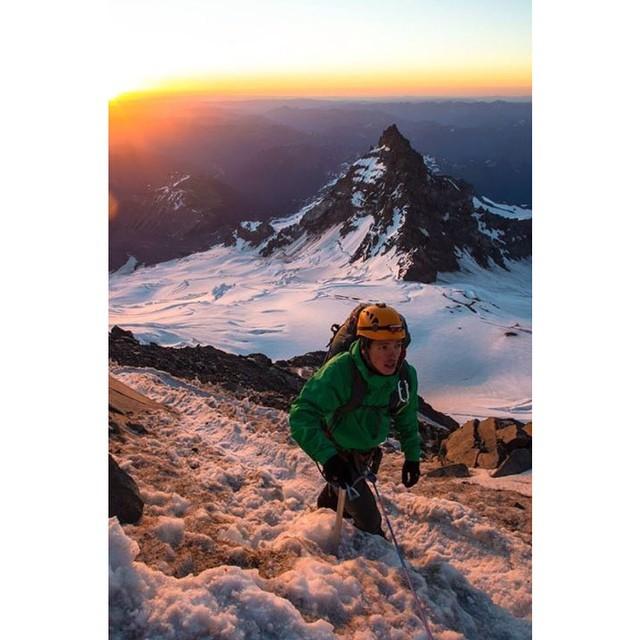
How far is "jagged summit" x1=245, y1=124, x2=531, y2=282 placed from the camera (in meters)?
59.7

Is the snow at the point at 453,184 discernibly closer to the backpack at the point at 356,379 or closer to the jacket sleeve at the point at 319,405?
the backpack at the point at 356,379

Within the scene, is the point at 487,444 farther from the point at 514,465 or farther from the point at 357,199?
Result: the point at 357,199

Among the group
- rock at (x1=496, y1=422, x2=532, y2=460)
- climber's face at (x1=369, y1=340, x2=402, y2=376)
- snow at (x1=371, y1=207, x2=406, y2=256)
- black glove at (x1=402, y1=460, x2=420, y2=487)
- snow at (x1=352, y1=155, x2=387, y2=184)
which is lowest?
rock at (x1=496, y1=422, x2=532, y2=460)

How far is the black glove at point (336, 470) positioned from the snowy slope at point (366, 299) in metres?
14.0

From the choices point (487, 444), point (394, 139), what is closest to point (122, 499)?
point (487, 444)

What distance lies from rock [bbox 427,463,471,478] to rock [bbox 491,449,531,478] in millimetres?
288

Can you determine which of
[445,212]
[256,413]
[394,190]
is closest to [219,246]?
[394,190]

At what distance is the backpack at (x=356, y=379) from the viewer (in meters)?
3.32

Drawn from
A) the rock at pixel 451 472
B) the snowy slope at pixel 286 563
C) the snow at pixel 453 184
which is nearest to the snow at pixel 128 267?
the snow at pixel 453 184

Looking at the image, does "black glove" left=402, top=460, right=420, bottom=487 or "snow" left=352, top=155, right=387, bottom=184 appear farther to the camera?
"snow" left=352, top=155, right=387, bottom=184

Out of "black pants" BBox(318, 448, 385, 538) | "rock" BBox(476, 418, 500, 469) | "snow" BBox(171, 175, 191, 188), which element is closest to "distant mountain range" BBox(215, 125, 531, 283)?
"snow" BBox(171, 175, 191, 188)

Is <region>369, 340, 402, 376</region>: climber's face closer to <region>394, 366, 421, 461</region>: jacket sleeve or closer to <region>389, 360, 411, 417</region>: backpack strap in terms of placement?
<region>389, 360, 411, 417</region>: backpack strap

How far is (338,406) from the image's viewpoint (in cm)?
335
